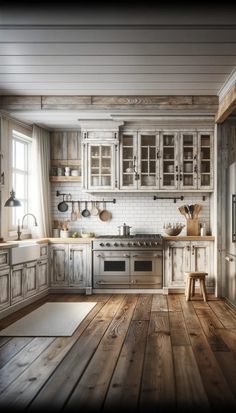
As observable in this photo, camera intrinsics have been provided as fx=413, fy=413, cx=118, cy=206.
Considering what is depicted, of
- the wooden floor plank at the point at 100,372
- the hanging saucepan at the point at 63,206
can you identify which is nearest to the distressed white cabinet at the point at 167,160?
the hanging saucepan at the point at 63,206

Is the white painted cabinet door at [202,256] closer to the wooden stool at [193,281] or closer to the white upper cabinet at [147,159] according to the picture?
the wooden stool at [193,281]

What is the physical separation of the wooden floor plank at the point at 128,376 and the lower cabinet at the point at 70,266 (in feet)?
7.95

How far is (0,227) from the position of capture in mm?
6055

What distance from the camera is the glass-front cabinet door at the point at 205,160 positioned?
7062 mm

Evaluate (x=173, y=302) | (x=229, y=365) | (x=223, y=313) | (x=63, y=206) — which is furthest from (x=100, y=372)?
(x=63, y=206)

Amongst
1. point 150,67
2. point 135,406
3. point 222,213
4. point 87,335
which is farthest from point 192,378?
point 222,213

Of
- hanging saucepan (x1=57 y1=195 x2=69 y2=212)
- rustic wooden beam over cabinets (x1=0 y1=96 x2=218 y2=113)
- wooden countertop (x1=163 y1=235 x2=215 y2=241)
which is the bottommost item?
wooden countertop (x1=163 y1=235 x2=215 y2=241)

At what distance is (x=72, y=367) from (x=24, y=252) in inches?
107

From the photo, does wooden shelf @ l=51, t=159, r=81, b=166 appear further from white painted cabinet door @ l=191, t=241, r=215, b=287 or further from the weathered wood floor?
the weathered wood floor

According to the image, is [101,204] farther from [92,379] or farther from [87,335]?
[92,379]

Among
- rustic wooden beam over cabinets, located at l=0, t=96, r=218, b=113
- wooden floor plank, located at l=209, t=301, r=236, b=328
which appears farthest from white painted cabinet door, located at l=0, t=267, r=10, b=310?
wooden floor plank, located at l=209, t=301, r=236, b=328

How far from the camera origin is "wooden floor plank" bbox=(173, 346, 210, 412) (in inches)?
106

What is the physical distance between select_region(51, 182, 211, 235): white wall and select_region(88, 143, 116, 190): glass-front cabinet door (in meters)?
0.53

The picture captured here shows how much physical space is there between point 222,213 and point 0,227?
3.46m
